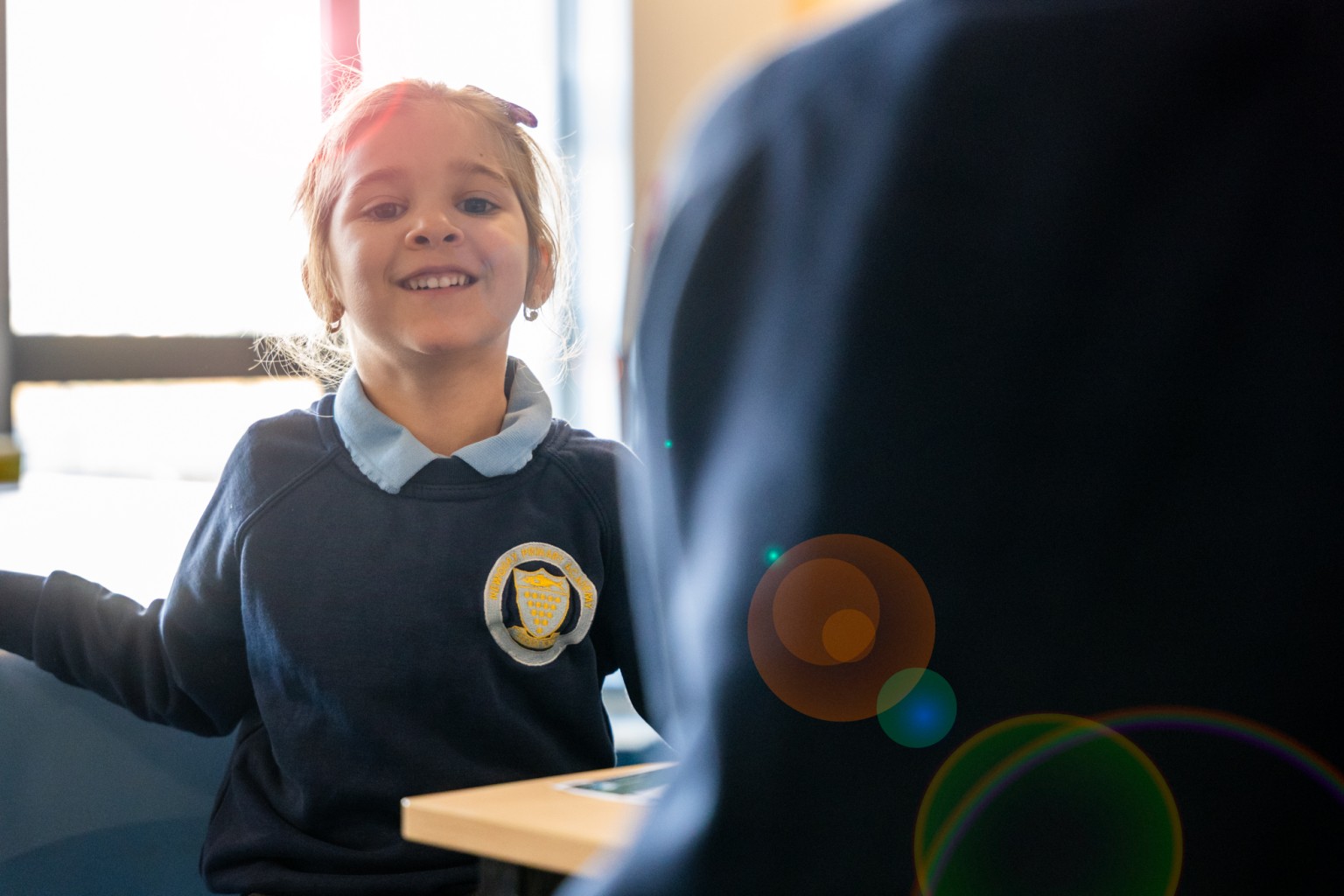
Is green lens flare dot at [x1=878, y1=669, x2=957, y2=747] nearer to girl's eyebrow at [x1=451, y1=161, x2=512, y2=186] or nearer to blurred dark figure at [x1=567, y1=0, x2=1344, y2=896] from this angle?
blurred dark figure at [x1=567, y1=0, x2=1344, y2=896]

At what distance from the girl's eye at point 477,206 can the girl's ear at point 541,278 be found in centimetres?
8

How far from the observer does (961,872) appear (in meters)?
0.39

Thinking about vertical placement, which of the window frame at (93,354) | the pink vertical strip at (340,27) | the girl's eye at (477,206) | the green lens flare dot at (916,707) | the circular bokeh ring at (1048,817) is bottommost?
the circular bokeh ring at (1048,817)

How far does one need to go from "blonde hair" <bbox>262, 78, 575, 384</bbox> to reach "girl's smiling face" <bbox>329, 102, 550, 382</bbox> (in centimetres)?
1

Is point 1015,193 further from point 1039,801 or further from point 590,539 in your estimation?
point 590,539

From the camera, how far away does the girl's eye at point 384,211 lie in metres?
1.16

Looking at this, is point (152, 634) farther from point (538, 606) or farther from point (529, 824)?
point (529, 824)

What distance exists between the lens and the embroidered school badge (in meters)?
1.12

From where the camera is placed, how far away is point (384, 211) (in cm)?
116

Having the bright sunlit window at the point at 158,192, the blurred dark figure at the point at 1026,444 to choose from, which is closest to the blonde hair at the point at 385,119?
the blurred dark figure at the point at 1026,444

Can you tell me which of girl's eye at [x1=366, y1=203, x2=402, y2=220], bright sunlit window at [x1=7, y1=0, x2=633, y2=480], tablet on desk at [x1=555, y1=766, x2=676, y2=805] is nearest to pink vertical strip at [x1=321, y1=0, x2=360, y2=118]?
bright sunlit window at [x1=7, y1=0, x2=633, y2=480]

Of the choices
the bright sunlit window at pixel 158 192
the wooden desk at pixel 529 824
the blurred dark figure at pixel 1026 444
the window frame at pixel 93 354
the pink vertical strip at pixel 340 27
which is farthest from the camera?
the pink vertical strip at pixel 340 27

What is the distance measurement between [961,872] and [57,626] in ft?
→ 3.25

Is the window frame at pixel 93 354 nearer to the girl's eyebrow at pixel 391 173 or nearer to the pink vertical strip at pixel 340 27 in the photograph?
the pink vertical strip at pixel 340 27
